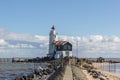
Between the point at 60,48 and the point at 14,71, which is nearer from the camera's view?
the point at 14,71

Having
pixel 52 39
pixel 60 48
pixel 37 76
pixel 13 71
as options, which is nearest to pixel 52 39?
pixel 52 39

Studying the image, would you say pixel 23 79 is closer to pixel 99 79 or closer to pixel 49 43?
pixel 99 79

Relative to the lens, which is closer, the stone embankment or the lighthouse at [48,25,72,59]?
the stone embankment

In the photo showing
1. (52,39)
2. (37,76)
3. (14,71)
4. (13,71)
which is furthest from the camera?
(52,39)

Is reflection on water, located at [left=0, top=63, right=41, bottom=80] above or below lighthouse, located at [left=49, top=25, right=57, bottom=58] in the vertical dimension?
below

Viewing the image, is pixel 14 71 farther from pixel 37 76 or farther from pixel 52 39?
pixel 52 39

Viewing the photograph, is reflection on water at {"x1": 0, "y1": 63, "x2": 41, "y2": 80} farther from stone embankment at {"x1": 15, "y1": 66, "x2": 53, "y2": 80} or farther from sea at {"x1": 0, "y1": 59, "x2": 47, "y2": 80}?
stone embankment at {"x1": 15, "y1": 66, "x2": 53, "y2": 80}

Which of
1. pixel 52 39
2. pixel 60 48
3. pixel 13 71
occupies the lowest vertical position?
pixel 13 71

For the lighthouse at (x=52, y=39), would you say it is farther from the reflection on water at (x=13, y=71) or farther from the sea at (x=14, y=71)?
the reflection on water at (x=13, y=71)


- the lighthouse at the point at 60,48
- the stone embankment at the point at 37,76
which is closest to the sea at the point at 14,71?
the stone embankment at the point at 37,76

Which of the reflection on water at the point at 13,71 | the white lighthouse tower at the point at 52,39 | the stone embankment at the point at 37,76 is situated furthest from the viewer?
the white lighthouse tower at the point at 52,39

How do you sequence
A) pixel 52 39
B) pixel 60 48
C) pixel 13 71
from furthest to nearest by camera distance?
pixel 52 39 → pixel 60 48 → pixel 13 71

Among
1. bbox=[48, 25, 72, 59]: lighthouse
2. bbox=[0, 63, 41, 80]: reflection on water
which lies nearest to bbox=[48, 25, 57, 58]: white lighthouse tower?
bbox=[48, 25, 72, 59]: lighthouse

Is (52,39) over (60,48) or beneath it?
over
